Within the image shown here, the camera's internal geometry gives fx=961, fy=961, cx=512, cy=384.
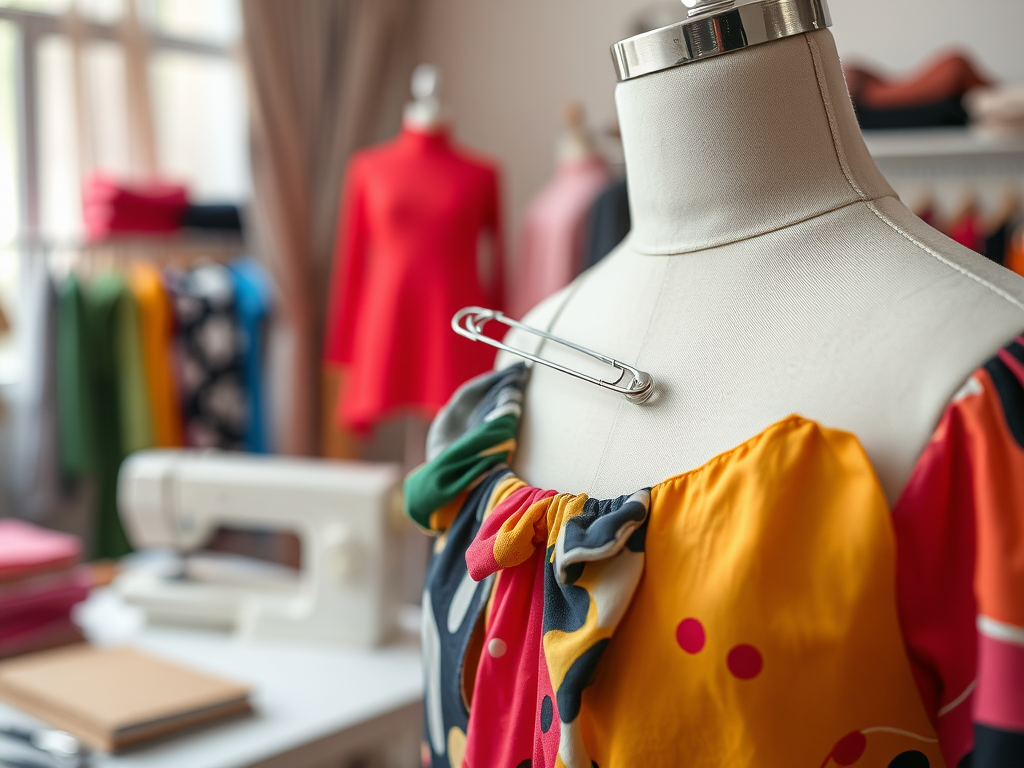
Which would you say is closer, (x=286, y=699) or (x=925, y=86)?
(x=286, y=699)

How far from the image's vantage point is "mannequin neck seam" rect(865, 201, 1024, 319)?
55cm

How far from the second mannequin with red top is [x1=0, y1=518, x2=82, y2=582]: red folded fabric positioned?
984mm

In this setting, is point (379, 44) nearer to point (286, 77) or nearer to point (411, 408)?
point (286, 77)

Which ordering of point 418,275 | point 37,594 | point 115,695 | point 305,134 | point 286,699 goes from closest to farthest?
point 115,695
point 286,699
point 37,594
point 418,275
point 305,134

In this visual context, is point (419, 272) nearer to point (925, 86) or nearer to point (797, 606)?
point (925, 86)

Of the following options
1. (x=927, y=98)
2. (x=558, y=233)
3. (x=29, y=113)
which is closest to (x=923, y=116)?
(x=927, y=98)

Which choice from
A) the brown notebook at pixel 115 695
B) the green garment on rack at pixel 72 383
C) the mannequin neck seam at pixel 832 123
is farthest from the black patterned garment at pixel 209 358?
the mannequin neck seam at pixel 832 123

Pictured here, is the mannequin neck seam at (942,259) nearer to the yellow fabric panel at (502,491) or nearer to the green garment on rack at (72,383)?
the yellow fabric panel at (502,491)

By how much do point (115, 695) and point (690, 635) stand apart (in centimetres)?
97

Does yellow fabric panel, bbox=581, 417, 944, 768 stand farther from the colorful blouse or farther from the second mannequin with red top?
the second mannequin with red top

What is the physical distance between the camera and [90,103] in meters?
2.81

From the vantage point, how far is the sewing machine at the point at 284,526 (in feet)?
5.00

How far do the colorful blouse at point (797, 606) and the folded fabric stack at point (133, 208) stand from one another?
8.03ft

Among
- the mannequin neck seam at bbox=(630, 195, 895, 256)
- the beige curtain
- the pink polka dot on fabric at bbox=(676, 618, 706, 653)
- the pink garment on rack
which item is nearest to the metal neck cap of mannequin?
the mannequin neck seam at bbox=(630, 195, 895, 256)
